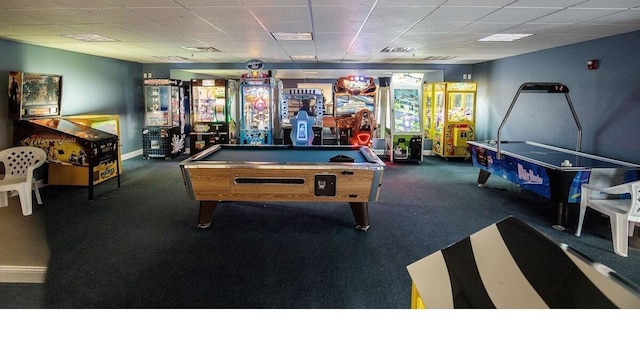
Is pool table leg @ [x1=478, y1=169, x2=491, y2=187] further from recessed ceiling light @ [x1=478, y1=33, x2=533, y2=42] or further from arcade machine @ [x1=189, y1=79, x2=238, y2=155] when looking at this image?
arcade machine @ [x1=189, y1=79, x2=238, y2=155]

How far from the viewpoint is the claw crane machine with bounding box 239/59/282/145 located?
8.66 meters

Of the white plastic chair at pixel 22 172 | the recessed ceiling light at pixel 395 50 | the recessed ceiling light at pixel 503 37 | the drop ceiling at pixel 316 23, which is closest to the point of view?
the drop ceiling at pixel 316 23

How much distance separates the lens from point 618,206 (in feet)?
12.6

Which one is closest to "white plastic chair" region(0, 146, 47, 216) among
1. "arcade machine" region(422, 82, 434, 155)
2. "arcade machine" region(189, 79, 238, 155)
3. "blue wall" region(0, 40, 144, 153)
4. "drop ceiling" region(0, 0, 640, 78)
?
"blue wall" region(0, 40, 144, 153)

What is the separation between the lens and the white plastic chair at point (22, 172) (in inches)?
183

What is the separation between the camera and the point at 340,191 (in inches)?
156

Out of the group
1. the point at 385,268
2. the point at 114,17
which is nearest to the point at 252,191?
the point at 385,268

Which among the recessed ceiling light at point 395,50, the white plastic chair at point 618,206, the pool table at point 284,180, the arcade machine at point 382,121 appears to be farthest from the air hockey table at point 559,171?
the arcade machine at point 382,121

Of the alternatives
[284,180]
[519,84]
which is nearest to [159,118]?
[284,180]

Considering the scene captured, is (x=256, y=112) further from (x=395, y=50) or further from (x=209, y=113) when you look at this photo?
(x=395, y=50)

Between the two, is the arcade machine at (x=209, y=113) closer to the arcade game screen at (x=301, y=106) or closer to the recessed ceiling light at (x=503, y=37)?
the arcade game screen at (x=301, y=106)

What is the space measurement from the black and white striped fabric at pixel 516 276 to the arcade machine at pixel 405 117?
755 cm

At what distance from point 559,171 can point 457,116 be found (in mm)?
4976
